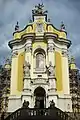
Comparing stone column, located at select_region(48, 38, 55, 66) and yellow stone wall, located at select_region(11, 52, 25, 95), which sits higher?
stone column, located at select_region(48, 38, 55, 66)

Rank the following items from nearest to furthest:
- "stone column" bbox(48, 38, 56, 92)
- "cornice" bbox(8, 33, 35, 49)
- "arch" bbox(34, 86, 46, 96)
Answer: "stone column" bbox(48, 38, 56, 92) → "arch" bbox(34, 86, 46, 96) → "cornice" bbox(8, 33, 35, 49)

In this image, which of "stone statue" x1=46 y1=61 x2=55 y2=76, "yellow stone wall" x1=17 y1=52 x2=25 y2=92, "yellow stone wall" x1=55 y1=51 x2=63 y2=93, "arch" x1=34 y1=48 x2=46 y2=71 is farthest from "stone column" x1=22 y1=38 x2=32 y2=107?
"yellow stone wall" x1=55 y1=51 x2=63 y2=93

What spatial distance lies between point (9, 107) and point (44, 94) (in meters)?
4.45

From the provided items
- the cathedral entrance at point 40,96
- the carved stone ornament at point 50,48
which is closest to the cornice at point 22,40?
the carved stone ornament at point 50,48

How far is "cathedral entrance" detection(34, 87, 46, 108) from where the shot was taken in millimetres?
32875

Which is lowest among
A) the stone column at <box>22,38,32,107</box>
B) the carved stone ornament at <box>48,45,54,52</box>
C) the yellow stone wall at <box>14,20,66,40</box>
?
the stone column at <box>22,38,32,107</box>

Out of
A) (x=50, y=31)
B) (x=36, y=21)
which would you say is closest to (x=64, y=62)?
(x=50, y=31)

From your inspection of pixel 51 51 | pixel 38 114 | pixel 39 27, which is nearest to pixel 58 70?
pixel 51 51

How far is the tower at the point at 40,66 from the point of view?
32.6m

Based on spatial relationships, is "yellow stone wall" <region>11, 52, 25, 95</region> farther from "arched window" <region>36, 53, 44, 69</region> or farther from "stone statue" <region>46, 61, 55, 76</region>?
"stone statue" <region>46, 61, 55, 76</region>

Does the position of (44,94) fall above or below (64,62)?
below

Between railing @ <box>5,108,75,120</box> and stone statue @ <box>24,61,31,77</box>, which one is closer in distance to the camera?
railing @ <box>5,108,75,120</box>

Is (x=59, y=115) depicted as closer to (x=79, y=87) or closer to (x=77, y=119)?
(x=77, y=119)

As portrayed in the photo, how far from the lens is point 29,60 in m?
34.2
